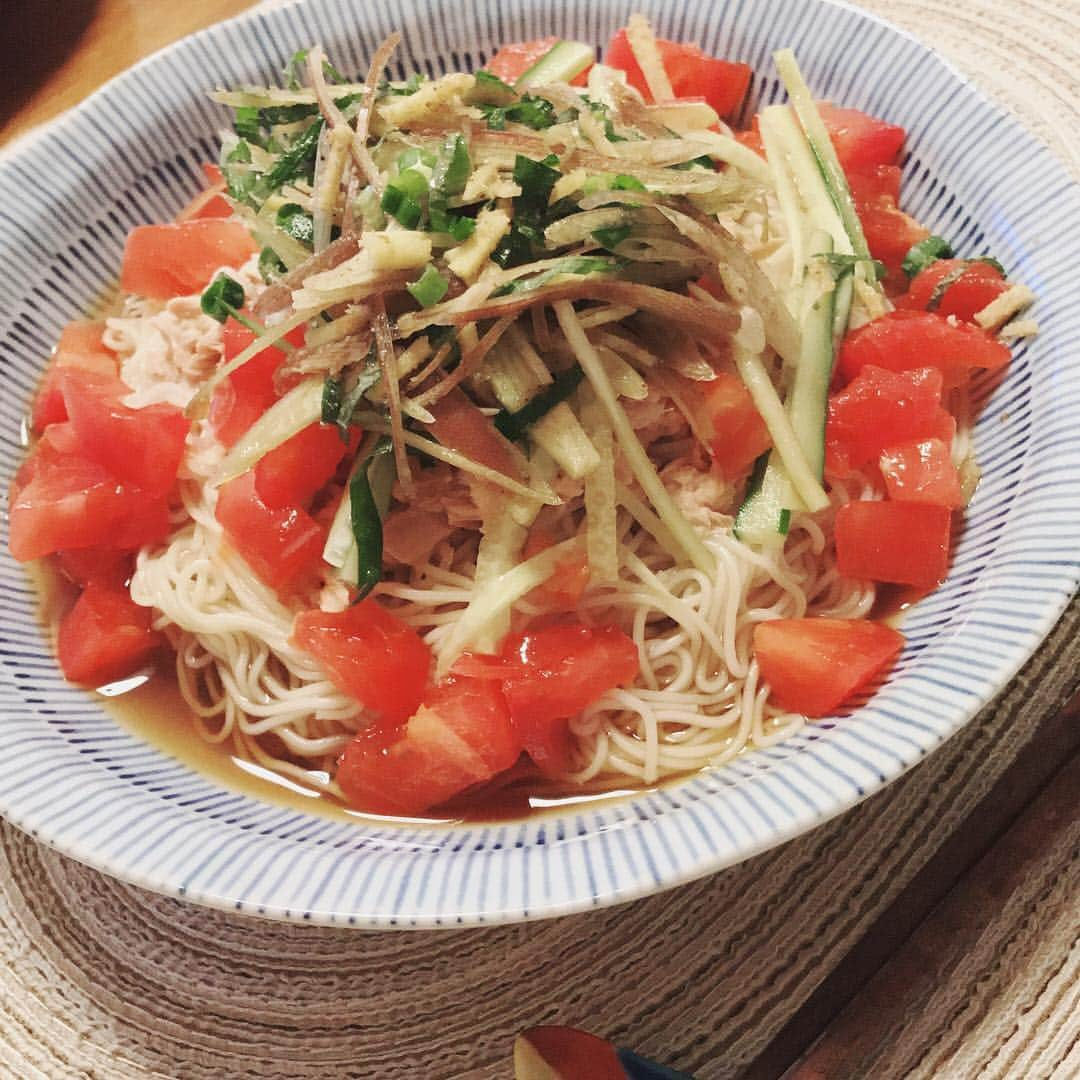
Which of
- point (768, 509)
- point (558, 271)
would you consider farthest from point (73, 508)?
point (768, 509)

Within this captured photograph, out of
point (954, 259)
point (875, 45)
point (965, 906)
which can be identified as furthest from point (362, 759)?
point (875, 45)

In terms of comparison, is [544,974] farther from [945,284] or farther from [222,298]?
[945,284]

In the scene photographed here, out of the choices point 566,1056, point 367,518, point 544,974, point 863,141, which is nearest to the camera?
point 566,1056

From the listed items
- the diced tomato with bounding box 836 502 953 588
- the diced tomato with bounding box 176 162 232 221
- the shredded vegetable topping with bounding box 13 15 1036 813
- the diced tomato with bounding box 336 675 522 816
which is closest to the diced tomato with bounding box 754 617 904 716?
the shredded vegetable topping with bounding box 13 15 1036 813

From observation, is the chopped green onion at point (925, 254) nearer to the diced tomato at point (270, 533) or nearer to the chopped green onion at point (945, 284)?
the chopped green onion at point (945, 284)

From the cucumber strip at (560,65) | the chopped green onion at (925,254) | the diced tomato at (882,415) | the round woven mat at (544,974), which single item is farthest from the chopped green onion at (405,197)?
the round woven mat at (544,974)

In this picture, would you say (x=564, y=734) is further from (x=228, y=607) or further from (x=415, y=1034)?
(x=228, y=607)
